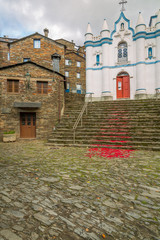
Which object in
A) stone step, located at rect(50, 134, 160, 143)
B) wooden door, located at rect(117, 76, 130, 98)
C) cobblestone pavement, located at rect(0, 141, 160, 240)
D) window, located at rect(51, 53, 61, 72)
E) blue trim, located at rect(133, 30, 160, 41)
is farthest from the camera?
window, located at rect(51, 53, 61, 72)

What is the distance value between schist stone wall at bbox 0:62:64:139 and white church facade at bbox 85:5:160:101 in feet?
20.1

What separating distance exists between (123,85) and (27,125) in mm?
11575

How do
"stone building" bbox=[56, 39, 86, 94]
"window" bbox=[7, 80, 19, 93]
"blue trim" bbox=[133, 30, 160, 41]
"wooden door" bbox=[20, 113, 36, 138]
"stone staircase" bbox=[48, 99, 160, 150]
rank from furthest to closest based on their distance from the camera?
"stone building" bbox=[56, 39, 86, 94]
"blue trim" bbox=[133, 30, 160, 41]
"wooden door" bbox=[20, 113, 36, 138]
"window" bbox=[7, 80, 19, 93]
"stone staircase" bbox=[48, 99, 160, 150]

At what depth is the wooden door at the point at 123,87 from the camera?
16.8 m

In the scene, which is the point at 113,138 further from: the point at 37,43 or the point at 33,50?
the point at 37,43

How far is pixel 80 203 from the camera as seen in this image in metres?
2.60

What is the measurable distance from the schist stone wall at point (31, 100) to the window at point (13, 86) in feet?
0.71

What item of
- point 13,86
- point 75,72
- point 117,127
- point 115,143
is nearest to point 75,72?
point 75,72

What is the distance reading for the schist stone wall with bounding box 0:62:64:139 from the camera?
1160 cm

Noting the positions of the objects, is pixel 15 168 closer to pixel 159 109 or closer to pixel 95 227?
pixel 95 227

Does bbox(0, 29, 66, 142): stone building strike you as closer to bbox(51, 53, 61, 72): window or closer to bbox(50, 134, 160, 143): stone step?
bbox(50, 134, 160, 143): stone step

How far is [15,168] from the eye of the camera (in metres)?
4.49

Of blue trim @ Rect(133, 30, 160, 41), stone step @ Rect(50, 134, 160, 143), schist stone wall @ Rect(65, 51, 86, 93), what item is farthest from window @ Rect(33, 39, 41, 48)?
stone step @ Rect(50, 134, 160, 143)

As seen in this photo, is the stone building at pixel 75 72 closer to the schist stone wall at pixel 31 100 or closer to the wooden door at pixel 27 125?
the schist stone wall at pixel 31 100
